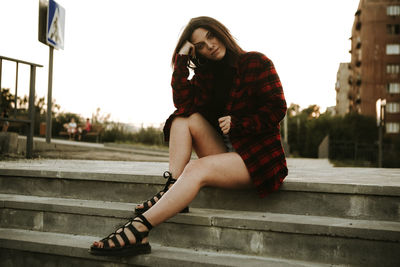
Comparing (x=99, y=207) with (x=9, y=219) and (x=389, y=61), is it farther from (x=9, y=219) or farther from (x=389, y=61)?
(x=389, y=61)

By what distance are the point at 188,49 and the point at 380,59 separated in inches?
1727

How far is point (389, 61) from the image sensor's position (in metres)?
40.8

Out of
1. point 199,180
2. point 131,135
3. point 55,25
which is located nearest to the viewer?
point 199,180

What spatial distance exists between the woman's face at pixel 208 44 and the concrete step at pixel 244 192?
2.88 ft

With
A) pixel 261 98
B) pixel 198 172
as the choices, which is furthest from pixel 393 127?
pixel 198 172

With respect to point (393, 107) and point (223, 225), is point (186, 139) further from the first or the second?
point (393, 107)

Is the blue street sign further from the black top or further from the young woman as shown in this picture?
the black top

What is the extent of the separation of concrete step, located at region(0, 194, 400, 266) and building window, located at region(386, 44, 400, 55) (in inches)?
1717

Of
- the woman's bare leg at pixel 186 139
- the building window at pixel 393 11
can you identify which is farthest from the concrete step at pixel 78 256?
the building window at pixel 393 11

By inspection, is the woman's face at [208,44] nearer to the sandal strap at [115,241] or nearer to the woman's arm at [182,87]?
the woman's arm at [182,87]

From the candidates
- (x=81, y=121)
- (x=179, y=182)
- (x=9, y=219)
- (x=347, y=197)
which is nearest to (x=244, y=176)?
(x=179, y=182)

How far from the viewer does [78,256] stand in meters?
2.32

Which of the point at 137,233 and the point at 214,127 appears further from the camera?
the point at 214,127

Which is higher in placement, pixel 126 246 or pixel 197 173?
pixel 197 173
